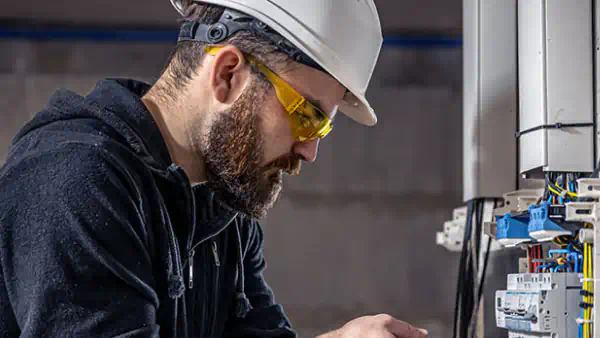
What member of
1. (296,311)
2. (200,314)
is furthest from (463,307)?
(296,311)

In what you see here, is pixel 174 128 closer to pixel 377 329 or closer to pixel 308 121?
pixel 308 121

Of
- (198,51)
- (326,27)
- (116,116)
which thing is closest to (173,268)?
(116,116)

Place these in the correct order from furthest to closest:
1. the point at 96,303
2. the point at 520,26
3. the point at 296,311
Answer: the point at 296,311 → the point at 520,26 → the point at 96,303

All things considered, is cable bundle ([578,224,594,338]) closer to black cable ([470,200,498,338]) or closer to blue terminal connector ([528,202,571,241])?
blue terminal connector ([528,202,571,241])

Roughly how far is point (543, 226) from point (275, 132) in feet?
1.73

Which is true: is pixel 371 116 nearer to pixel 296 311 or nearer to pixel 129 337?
pixel 129 337

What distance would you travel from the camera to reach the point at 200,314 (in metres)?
1.39

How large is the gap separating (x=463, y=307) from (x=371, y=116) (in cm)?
64

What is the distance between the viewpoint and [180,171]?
125cm

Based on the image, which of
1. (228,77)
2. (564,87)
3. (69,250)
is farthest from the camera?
(564,87)

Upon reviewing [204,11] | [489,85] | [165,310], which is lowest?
[165,310]

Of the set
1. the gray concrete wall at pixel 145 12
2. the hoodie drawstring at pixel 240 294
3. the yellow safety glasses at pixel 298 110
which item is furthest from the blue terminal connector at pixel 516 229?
the gray concrete wall at pixel 145 12

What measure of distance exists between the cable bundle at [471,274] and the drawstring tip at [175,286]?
863 millimetres

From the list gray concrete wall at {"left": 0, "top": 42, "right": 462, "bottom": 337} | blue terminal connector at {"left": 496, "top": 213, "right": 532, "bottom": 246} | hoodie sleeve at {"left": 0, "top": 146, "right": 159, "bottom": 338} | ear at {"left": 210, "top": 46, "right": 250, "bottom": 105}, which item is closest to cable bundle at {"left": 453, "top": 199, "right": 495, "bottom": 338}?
blue terminal connector at {"left": 496, "top": 213, "right": 532, "bottom": 246}
